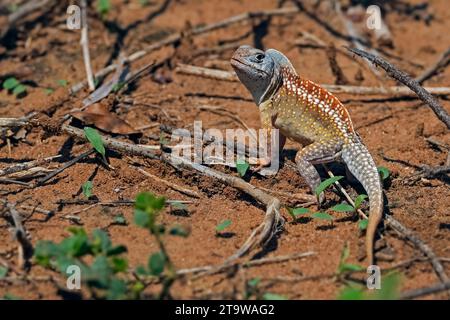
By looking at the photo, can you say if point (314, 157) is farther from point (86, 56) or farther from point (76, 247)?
point (86, 56)

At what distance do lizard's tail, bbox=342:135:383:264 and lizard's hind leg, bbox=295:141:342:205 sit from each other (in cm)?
10

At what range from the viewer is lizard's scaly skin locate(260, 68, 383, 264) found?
5855 mm

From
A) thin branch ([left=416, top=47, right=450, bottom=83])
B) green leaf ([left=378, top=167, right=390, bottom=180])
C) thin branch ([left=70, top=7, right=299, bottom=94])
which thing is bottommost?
green leaf ([left=378, top=167, right=390, bottom=180])

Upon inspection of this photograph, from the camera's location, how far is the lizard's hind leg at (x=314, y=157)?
5.90m

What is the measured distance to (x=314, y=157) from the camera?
5996mm

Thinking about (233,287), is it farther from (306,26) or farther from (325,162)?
(306,26)

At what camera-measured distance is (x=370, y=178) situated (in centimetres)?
570

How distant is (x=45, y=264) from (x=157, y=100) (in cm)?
340

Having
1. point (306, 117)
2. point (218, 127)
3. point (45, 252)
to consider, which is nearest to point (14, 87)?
point (218, 127)

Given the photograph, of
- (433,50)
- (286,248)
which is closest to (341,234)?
(286,248)

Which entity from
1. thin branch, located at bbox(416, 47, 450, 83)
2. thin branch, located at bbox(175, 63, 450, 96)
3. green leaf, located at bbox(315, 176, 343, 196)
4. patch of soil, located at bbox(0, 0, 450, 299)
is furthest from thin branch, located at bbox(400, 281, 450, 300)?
thin branch, located at bbox(416, 47, 450, 83)

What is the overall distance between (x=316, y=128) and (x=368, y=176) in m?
0.77

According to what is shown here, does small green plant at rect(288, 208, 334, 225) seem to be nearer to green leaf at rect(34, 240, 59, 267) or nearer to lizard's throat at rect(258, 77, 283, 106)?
lizard's throat at rect(258, 77, 283, 106)

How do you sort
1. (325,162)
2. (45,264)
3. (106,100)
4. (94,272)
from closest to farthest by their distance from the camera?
(94,272), (45,264), (325,162), (106,100)
